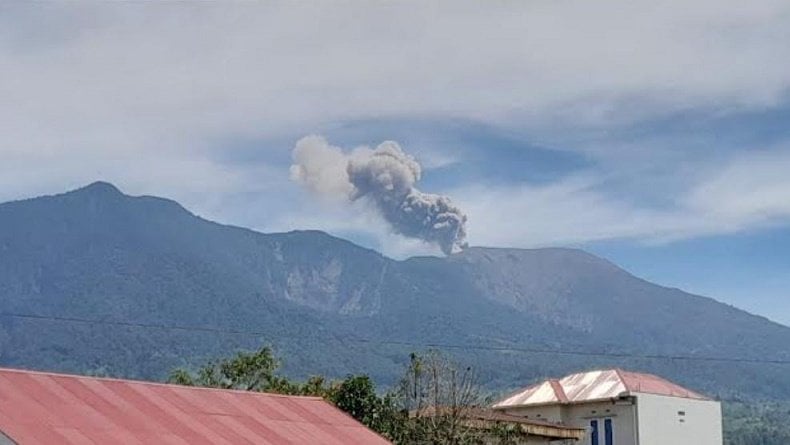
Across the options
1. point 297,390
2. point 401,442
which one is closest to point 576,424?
point 297,390

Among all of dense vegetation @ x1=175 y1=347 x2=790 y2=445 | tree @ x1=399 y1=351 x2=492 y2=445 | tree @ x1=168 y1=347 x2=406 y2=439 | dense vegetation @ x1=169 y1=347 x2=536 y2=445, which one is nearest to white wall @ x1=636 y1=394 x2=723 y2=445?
Result: dense vegetation @ x1=175 y1=347 x2=790 y2=445

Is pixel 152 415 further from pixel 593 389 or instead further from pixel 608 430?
pixel 593 389

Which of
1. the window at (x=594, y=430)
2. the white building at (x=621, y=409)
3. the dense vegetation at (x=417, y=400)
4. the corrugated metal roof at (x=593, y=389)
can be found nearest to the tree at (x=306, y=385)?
the dense vegetation at (x=417, y=400)

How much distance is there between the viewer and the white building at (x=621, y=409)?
57.4 meters

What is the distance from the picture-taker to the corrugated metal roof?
58.7 metres

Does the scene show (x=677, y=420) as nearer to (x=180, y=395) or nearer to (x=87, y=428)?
(x=180, y=395)

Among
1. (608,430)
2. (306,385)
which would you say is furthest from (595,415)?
(306,385)

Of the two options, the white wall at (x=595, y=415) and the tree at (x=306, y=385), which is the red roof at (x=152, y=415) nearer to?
the tree at (x=306, y=385)

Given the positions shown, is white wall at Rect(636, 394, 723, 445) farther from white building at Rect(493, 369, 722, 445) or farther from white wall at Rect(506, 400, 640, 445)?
white wall at Rect(506, 400, 640, 445)

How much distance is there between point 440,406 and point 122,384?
1932 centimetres

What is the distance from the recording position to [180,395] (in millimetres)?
25578

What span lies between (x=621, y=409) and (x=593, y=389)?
2.29m

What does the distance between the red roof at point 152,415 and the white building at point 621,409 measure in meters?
28.8

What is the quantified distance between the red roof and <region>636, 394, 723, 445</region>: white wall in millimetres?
31019
